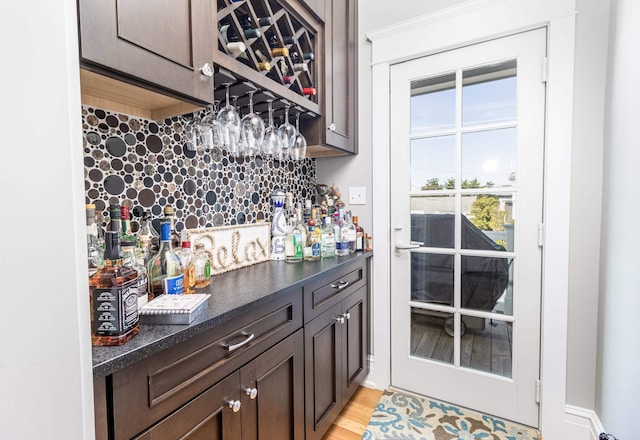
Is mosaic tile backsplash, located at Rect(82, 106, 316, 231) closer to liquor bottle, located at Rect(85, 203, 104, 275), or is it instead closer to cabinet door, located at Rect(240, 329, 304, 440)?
liquor bottle, located at Rect(85, 203, 104, 275)

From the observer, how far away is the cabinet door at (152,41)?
2.29ft

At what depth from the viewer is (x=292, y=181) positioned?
Answer: 1.92 metres

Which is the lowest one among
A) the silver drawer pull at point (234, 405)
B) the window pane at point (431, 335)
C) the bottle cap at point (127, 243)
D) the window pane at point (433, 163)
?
the window pane at point (431, 335)

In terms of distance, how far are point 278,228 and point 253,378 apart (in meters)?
0.84

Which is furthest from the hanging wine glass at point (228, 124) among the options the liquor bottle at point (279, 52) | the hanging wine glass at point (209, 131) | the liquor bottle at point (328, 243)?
the liquor bottle at point (328, 243)

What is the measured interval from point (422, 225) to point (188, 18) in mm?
1506

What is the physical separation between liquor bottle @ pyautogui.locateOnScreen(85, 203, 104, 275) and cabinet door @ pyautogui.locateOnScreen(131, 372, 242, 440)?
0.42 meters

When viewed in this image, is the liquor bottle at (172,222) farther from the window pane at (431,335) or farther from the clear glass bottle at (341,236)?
the window pane at (431,335)
